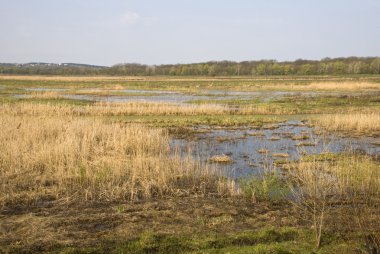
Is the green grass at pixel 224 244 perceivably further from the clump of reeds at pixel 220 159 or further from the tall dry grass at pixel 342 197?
the clump of reeds at pixel 220 159

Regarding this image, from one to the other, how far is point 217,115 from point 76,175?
17204mm

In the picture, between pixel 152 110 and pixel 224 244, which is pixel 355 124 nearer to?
pixel 152 110

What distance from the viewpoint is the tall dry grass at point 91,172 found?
912 centimetres

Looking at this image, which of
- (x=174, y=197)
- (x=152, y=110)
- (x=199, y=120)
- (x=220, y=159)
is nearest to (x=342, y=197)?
(x=174, y=197)

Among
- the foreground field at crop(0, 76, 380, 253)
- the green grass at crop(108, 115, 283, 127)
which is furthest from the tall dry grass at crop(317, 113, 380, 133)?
the green grass at crop(108, 115, 283, 127)

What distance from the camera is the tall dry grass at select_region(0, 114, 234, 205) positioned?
9.12 m

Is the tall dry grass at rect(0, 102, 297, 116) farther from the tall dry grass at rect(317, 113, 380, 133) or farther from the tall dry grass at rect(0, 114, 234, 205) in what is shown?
the tall dry grass at rect(0, 114, 234, 205)

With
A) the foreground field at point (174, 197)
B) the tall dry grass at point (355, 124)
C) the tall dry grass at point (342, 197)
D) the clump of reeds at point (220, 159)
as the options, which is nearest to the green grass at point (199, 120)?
the tall dry grass at point (355, 124)

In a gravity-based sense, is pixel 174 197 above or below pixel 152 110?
below

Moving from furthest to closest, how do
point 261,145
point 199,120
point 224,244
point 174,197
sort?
point 199,120 → point 261,145 → point 174,197 → point 224,244

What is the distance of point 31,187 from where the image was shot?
375 inches

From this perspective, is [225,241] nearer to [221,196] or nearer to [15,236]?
[221,196]

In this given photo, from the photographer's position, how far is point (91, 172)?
10.3 metres

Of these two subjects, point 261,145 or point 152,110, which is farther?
point 152,110
